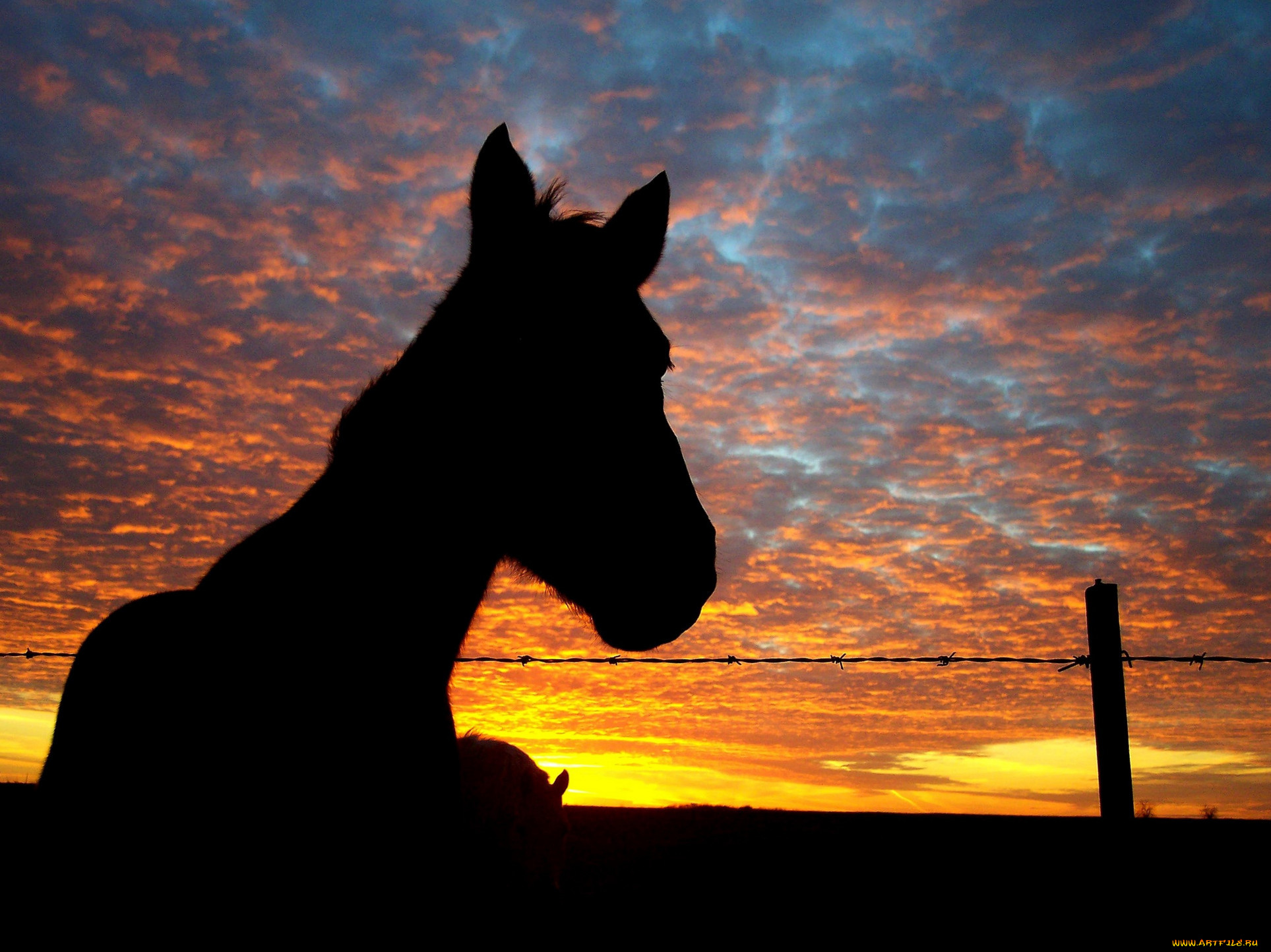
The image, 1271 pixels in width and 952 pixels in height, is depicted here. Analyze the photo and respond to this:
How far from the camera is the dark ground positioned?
12.3 feet

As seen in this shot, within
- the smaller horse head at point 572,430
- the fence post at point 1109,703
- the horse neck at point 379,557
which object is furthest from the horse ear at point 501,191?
the fence post at point 1109,703

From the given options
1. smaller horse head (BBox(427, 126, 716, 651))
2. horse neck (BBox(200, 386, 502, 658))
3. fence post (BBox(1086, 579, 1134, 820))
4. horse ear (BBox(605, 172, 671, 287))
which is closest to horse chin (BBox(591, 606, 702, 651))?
smaller horse head (BBox(427, 126, 716, 651))

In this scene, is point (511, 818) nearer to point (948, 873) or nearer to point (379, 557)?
point (948, 873)

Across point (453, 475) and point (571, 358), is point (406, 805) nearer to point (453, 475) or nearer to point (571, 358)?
point (453, 475)

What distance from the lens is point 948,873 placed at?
5.73 m

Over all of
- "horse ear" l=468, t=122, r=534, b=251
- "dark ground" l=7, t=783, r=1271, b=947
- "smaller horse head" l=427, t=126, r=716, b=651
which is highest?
"horse ear" l=468, t=122, r=534, b=251

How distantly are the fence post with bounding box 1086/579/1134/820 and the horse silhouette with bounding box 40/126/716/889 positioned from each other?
2903mm

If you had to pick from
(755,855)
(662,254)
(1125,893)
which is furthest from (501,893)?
(662,254)

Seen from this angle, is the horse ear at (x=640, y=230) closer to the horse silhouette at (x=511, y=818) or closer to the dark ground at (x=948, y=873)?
the dark ground at (x=948, y=873)

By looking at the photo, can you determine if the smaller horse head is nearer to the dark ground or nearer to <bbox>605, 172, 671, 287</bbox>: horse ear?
<bbox>605, 172, 671, 287</bbox>: horse ear

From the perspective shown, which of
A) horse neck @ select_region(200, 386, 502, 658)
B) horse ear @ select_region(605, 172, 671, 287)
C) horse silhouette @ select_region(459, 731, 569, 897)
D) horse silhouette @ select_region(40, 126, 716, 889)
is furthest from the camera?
horse silhouette @ select_region(459, 731, 569, 897)

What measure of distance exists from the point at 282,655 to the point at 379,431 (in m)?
0.50

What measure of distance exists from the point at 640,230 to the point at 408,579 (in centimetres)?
104

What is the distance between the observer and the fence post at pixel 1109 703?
3596mm
